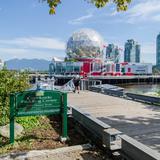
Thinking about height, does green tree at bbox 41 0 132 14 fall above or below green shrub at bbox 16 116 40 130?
above

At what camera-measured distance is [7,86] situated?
434 inches

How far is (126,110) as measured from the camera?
1398cm

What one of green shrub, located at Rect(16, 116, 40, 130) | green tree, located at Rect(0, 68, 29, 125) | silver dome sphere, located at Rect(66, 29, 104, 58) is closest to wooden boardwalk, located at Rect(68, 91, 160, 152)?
green shrub, located at Rect(16, 116, 40, 130)

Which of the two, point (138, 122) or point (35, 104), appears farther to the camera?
point (138, 122)

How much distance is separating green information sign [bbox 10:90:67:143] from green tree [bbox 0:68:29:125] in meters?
2.14

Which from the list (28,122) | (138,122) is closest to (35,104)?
(28,122)

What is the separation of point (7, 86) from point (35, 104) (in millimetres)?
2795

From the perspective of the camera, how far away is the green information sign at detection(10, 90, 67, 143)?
27.6ft

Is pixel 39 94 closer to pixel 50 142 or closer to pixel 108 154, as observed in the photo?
pixel 50 142

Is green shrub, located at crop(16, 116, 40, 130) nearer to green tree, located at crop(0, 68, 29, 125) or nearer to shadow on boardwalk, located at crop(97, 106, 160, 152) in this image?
green tree, located at crop(0, 68, 29, 125)

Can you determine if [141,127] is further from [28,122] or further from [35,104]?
[28,122]

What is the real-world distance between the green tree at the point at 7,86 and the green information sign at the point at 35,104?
7.02 feet

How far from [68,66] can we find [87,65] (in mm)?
7371

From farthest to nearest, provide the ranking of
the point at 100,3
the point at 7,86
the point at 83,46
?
the point at 83,46
the point at 7,86
the point at 100,3
